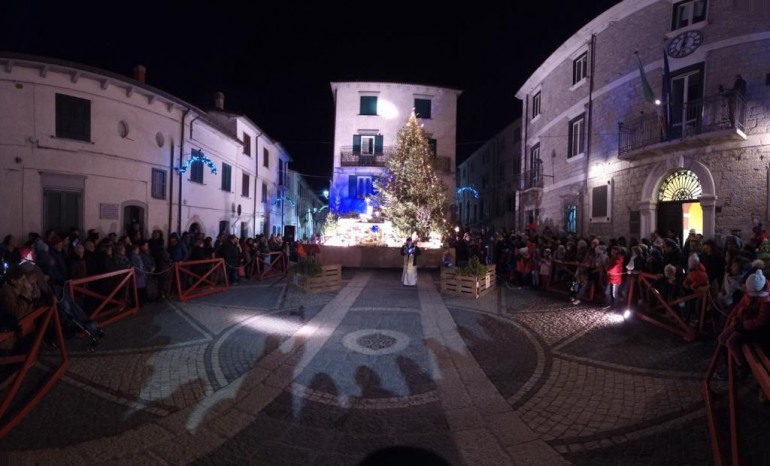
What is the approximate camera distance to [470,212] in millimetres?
44062

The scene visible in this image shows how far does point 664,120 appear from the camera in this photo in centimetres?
1228

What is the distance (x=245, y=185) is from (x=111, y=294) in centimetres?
1942

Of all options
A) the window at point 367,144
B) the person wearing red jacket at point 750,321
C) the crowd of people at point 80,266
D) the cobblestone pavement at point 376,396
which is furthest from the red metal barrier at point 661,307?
the window at point 367,144

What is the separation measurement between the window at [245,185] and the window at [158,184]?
8.86m

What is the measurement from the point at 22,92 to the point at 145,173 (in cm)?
441

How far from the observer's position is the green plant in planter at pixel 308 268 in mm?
11445

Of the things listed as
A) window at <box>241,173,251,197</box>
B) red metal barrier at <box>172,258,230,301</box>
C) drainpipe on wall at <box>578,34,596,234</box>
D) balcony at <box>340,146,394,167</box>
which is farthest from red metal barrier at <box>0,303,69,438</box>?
balcony at <box>340,146,394,167</box>

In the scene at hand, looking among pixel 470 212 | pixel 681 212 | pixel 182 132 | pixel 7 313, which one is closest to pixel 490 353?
pixel 7 313

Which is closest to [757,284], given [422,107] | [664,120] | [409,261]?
[409,261]

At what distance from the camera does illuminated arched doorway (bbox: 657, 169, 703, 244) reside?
12.5m

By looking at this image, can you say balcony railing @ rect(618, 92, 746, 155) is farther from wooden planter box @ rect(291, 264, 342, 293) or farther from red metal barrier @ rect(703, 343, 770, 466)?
wooden planter box @ rect(291, 264, 342, 293)

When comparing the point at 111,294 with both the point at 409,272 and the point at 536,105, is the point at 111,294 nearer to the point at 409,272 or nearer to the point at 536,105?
the point at 409,272

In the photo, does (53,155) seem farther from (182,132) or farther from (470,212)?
(470,212)

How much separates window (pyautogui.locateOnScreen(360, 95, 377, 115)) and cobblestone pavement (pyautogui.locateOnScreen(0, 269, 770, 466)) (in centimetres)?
2362
